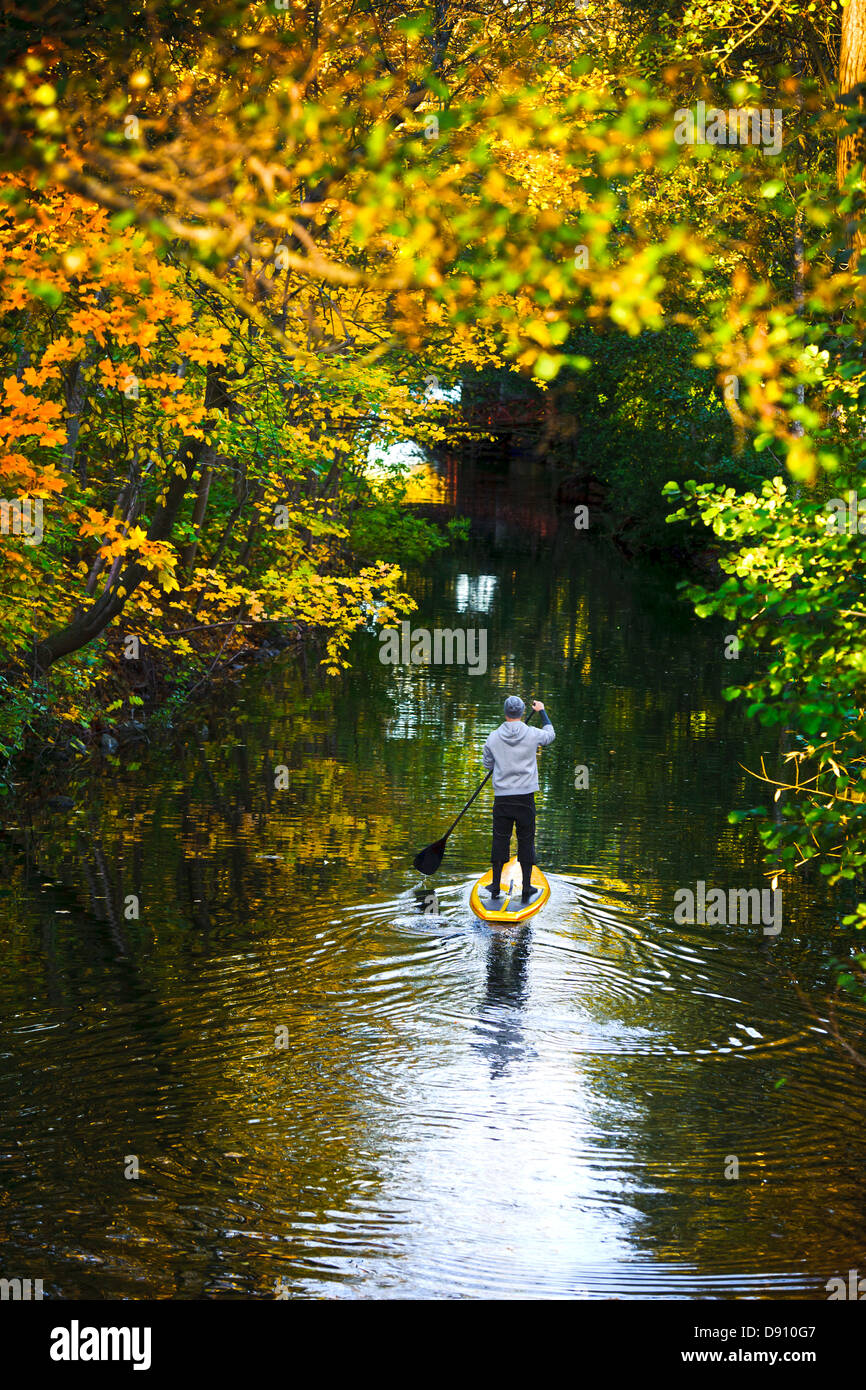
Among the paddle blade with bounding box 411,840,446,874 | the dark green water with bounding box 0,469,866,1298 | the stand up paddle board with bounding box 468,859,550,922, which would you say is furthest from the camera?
the paddle blade with bounding box 411,840,446,874

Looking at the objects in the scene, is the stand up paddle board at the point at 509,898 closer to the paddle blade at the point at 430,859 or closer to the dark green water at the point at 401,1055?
the dark green water at the point at 401,1055

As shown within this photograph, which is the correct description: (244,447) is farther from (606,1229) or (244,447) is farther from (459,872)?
(606,1229)

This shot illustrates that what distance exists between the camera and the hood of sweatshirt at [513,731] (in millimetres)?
13961

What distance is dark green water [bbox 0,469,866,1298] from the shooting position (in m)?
7.57

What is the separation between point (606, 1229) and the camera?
25.6 ft

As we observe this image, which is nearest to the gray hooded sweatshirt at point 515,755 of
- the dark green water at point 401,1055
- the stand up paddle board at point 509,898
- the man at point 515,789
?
the man at point 515,789

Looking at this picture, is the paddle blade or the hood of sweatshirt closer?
the hood of sweatshirt

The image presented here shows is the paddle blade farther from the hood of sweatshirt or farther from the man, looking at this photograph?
the hood of sweatshirt

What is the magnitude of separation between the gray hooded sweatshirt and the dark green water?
1160 millimetres

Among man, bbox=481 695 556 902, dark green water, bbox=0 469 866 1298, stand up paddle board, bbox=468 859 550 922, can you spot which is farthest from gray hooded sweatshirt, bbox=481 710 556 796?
dark green water, bbox=0 469 866 1298

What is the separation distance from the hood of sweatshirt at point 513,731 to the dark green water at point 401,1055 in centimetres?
159

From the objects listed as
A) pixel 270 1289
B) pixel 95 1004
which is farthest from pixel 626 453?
pixel 270 1289

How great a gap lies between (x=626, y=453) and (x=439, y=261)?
4691cm

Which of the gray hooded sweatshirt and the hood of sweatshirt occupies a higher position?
the hood of sweatshirt
